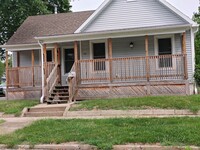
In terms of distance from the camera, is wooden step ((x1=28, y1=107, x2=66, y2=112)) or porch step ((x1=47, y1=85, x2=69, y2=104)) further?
porch step ((x1=47, y1=85, x2=69, y2=104))

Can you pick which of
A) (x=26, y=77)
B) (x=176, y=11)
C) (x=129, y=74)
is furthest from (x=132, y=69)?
(x=26, y=77)

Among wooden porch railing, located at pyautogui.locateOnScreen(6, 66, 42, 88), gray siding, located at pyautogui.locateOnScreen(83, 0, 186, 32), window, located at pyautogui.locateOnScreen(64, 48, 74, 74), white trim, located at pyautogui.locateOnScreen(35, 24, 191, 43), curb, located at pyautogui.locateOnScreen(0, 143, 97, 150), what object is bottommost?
curb, located at pyautogui.locateOnScreen(0, 143, 97, 150)

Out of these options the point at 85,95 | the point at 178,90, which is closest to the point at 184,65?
the point at 178,90

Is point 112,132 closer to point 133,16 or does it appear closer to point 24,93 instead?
point 133,16

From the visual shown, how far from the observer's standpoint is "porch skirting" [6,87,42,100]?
55.4ft

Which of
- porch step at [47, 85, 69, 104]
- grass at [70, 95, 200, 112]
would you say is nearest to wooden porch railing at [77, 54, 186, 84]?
porch step at [47, 85, 69, 104]

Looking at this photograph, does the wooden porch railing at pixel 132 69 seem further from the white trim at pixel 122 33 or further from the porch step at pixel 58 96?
the white trim at pixel 122 33

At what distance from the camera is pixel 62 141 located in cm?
747

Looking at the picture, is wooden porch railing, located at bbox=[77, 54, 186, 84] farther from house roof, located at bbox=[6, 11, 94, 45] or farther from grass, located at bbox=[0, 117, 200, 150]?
grass, located at bbox=[0, 117, 200, 150]

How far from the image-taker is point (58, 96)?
48.4 ft

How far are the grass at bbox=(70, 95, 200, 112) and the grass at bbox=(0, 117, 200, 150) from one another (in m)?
1.96

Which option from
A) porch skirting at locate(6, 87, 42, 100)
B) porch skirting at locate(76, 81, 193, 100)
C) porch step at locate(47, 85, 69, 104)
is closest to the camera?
porch skirting at locate(76, 81, 193, 100)

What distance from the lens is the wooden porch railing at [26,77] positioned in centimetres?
1697

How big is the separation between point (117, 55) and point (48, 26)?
6033 millimetres
